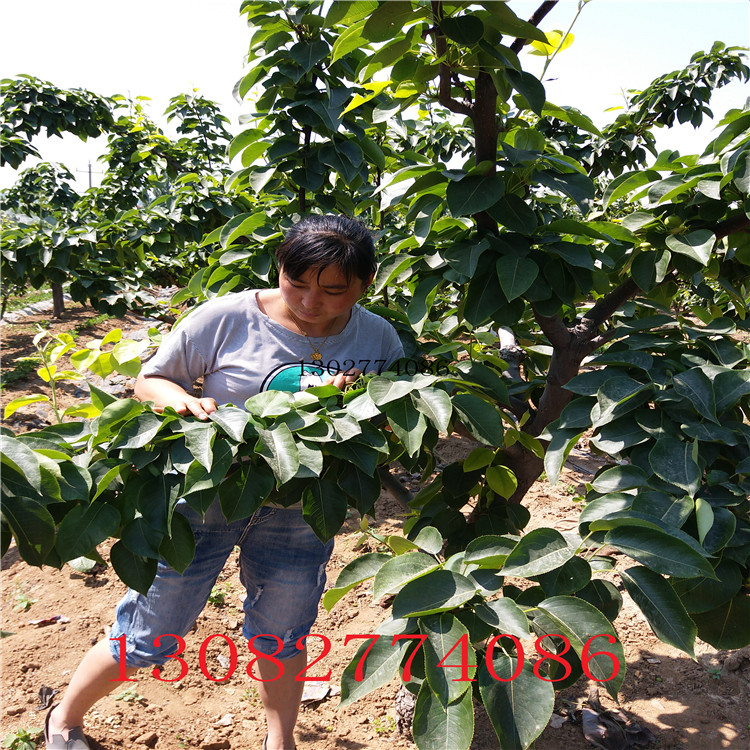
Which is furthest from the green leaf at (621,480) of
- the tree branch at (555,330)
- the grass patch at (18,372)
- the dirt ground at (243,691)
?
the grass patch at (18,372)

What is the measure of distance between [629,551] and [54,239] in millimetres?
3068

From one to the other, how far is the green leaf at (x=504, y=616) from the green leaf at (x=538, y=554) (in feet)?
0.15

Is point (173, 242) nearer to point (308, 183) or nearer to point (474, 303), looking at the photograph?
point (308, 183)

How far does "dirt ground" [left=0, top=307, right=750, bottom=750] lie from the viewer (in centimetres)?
187

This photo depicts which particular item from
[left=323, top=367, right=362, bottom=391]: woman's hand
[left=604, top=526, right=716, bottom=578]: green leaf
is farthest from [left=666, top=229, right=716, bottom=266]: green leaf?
[left=323, top=367, right=362, bottom=391]: woman's hand

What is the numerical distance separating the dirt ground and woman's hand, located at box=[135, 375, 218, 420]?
3.64 ft

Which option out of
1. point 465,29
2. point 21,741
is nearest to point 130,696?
point 21,741

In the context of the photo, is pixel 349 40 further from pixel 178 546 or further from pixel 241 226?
pixel 178 546

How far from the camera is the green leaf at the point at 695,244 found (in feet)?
3.98

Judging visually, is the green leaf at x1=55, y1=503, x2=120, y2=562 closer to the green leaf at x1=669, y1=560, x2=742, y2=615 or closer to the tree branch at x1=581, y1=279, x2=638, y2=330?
the green leaf at x1=669, y1=560, x2=742, y2=615

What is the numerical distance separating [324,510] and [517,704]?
1.60 ft

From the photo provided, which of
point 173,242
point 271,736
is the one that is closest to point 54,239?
point 173,242

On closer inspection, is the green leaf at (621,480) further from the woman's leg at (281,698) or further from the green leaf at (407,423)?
the woman's leg at (281,698)

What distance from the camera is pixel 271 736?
5.63 feet
